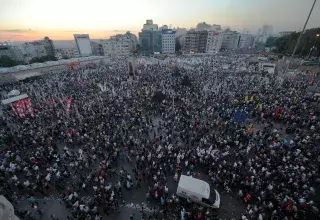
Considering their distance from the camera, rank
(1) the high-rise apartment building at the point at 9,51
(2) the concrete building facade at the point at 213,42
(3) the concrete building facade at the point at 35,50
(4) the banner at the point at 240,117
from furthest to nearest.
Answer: (3) the concrete building facade at the point at 35,50 → (2) the concrete building facade at the point at 213,42 → (1) the high-rise apartment building at the point at 9,51 → (4) the banner at the point at 240,117

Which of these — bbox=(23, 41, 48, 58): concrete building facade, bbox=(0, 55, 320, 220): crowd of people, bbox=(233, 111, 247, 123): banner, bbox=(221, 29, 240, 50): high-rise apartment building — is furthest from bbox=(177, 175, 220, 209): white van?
bbox=(23, 41, 48, 58): concrete building facade

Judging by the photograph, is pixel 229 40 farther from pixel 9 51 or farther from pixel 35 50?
pixel 9 51

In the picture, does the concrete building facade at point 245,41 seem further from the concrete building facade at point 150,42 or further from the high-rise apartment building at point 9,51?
the high-rise apartment building at point 9,51

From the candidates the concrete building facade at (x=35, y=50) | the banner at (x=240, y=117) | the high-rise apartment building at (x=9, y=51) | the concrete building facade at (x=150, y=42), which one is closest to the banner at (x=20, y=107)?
the banner at (x=240, y=117)

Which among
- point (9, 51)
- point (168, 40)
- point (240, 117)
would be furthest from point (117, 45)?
point (240, 117)

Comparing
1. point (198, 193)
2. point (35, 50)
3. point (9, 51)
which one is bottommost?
point (35, 50)

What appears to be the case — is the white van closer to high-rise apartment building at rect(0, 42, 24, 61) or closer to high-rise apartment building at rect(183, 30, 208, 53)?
high-rise apartment building at rect(183, 30, 208, 53)
